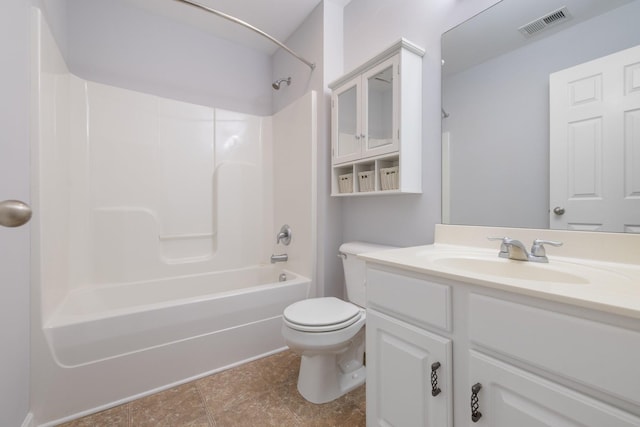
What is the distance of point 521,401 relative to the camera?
0.67 meters

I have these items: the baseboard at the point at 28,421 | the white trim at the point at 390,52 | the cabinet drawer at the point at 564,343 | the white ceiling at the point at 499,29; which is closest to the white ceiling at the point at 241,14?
the white trim at the point at 390,52

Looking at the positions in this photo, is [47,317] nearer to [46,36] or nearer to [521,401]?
[46,36]

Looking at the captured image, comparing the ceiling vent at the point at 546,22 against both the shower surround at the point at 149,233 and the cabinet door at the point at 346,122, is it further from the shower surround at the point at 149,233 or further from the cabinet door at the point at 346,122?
the shower surround at the point at 149,233

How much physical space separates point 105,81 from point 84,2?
0.52 m

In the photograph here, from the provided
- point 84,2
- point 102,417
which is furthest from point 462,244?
point 84,2

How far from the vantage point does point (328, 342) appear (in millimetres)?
1296

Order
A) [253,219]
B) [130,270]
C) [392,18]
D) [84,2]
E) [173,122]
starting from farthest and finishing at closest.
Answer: [253,219]
[173,122]
[130,270]
[84,2]
[392,18]

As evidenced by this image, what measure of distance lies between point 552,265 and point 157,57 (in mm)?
2798

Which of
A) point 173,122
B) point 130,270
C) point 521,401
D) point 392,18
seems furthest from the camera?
point 173,122

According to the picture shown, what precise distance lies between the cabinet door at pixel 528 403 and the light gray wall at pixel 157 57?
8.34 feet

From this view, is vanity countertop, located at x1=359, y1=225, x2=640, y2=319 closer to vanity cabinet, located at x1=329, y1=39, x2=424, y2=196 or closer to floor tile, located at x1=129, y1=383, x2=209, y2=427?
vanity cabinet, located at x1=329, y1=39, x2=424, y2=196

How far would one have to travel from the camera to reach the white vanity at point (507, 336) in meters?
0.55

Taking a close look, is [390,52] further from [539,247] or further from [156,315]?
[156,315]

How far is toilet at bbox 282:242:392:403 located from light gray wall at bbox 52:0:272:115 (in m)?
1.87
